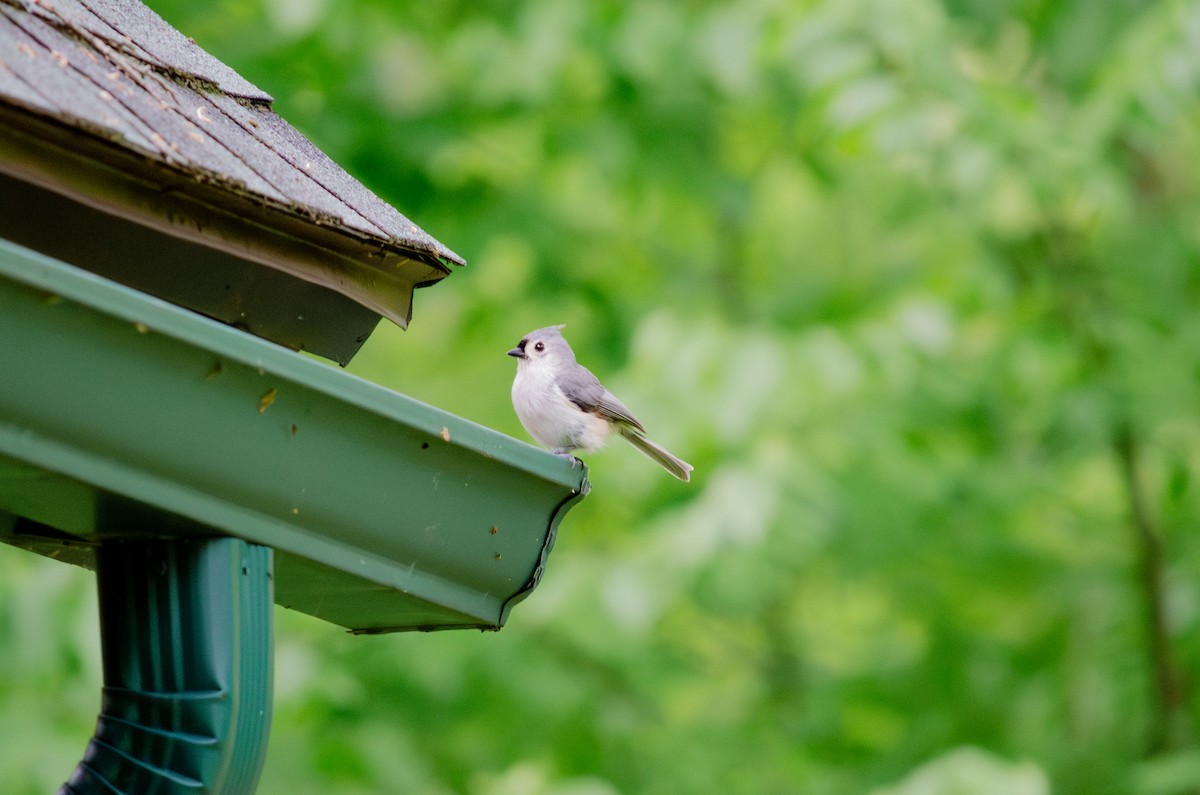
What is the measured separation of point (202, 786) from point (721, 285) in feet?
17.4

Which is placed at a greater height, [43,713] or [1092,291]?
[1092,291]

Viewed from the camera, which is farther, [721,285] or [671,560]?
[721,285]

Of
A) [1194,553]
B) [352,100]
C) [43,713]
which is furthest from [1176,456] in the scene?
[43,713]

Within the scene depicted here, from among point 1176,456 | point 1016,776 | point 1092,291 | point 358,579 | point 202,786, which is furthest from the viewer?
point 1092,291

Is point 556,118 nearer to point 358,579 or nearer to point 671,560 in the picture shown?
point 671,560

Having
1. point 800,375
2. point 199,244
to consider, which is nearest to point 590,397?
point 800,375

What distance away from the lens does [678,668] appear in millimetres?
6102

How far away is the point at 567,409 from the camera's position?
11.8 feet

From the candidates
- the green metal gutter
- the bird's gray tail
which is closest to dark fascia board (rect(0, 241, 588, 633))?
the green metal gutter

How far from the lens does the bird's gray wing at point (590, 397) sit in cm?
364

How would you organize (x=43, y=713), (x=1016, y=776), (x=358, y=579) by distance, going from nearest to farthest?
(x=358, y=579) → (x=1016, y=776) → (x=43, y=713)

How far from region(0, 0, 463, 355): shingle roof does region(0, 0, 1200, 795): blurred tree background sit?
2445 millimetres

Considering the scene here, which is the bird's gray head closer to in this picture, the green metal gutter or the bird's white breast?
the bird's white breast

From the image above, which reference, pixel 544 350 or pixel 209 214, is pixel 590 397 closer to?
pixel 544 350
